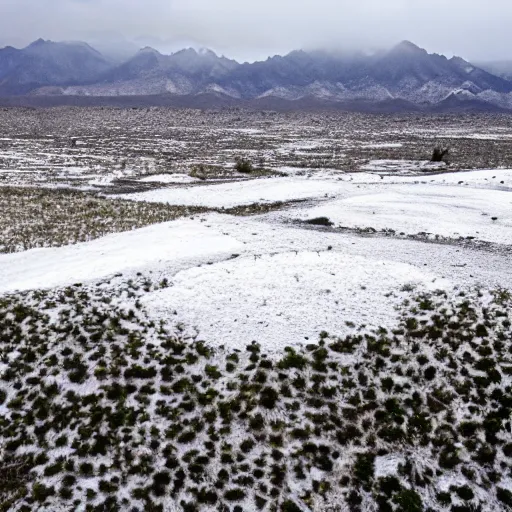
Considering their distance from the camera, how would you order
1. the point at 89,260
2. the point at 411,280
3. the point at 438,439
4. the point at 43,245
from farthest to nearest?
the point at 43,245 → the point at 89,260 → the point at 411,280 → the point at 438,439

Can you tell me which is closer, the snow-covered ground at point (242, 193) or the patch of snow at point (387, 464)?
the patch of snow at point (387, 464)

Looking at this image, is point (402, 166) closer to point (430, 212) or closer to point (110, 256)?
point (430, 212)

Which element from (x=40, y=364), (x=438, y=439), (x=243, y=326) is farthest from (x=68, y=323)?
(x=438, y=439)

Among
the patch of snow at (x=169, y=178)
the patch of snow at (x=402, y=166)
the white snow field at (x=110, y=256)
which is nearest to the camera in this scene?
the white snow field at (x=110, y=256)

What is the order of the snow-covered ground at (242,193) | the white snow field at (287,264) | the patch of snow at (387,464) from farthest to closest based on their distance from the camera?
1. the snow-covered ground at (242,193)
2. the white snow field at (287,264)
3. the patch of snow at (387,464)

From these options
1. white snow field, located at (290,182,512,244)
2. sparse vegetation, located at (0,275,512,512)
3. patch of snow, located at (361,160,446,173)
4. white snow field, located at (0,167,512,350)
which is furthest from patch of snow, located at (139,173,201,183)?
sparse vegetation, located at (0,275,512,512)

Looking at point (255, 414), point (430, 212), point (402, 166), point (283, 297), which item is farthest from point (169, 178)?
point (255, 414)

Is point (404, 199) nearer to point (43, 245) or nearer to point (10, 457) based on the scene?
point (43, 245)

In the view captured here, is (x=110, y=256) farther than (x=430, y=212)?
No

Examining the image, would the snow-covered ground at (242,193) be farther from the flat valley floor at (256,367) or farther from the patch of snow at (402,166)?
the patch of snow at (402,166)

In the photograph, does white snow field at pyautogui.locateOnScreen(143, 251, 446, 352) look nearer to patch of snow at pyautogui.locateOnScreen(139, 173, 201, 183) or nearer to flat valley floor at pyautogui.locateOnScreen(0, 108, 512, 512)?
flat valley floor at pyautogui.locateOnScreen(0, 108, 512, 512)

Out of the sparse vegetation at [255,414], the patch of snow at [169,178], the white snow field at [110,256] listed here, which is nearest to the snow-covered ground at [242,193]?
the patch of snow at [169,178]
